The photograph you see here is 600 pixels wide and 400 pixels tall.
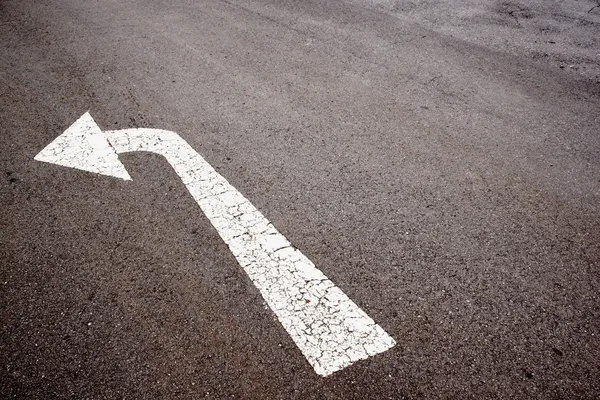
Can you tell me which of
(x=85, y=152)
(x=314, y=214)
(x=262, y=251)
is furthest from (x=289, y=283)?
(x=85, y=152)

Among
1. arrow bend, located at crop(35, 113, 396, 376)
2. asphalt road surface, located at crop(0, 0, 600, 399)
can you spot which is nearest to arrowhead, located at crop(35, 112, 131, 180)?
arrow bend, located at crop(35, 113, 396, 376)

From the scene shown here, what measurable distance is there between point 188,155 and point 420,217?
94.7 inches

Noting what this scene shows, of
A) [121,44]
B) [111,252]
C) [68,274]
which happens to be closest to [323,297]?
[111,252]

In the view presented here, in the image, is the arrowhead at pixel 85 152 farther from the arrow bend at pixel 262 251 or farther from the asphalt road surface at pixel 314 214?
the asphalt road surface at pixel 314 214

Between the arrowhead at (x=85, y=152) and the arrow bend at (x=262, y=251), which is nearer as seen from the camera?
the arrow bend at (x=262, y=251)

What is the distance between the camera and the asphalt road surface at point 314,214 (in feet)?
7.79

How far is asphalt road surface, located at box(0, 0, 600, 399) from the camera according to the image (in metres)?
2.38

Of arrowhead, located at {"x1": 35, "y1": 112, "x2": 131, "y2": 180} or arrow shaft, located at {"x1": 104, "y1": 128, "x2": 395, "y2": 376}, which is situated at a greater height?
arrowhead, located at {"x1": 35, "y1": 112, "x2": 131, "y2": 180}

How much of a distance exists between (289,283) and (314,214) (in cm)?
77

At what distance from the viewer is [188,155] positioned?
393 centimetres

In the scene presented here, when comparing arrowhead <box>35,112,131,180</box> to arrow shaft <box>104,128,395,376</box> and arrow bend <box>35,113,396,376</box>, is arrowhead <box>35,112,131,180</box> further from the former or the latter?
arrow shaft <box>104,128,395,376</box>

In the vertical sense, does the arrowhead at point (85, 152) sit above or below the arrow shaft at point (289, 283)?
above

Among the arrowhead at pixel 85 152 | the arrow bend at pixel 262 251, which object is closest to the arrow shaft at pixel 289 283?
the arrow bend at pixel 262 251

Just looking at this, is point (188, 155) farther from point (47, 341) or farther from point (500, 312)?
point (500, 312)
